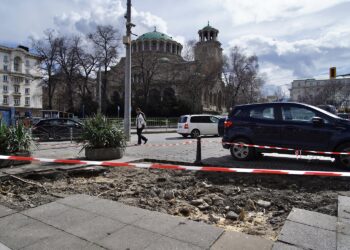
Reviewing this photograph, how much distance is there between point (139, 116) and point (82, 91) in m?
40.2

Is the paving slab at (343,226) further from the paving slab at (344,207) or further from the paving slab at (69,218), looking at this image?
the paving slab at (69,218)

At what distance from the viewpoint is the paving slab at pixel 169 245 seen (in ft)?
10.5

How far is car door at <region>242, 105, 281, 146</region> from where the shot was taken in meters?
8.67

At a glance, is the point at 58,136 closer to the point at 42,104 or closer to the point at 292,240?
the point at 292,240

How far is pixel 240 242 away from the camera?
3299 mm

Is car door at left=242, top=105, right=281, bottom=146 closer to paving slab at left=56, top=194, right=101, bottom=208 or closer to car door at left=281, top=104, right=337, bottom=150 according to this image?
car door at left=281, top=104, right=337, bottom=150

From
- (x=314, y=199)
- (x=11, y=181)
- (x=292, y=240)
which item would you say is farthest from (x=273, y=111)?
(x=11, y=181)

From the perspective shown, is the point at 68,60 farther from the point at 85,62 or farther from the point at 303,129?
the point at 303,129

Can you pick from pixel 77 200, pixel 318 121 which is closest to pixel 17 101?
pixel 318 121

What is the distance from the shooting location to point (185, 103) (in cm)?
5975

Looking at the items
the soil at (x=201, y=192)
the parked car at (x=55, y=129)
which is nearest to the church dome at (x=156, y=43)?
the parked car at (x=55, y=129)

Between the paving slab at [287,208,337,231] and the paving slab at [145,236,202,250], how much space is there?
5.11 ft

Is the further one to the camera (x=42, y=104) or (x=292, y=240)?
(x=42, y=104)

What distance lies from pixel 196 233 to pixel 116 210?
1.38 metres
